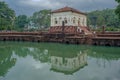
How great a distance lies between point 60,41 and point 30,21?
56361 mm

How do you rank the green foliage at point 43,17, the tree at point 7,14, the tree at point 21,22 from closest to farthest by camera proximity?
the tree at point 7,14, the green foliage at point 43,17, the tree at point 21,22

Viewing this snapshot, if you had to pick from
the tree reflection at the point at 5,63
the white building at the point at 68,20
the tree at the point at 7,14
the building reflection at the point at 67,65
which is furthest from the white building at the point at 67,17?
the tree at the point at 7,14

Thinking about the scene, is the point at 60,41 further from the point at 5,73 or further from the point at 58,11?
the point at 5,73

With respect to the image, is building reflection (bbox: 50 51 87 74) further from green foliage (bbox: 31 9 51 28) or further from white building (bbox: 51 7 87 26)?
green foliage (bbox: 31 9 51 28)

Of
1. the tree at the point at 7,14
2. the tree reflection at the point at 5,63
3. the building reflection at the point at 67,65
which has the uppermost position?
the tree at the point at 7,14

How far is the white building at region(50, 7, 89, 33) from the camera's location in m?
38.4

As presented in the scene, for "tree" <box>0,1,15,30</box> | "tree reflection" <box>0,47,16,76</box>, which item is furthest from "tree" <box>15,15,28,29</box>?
"tree reflection" <box>0,47,16,76</box>

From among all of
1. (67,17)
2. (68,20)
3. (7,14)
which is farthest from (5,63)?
(7,14)

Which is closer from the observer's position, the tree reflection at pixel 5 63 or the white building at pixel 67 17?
the tree reflection at pixel 5 63

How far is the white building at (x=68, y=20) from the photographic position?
38.4 m

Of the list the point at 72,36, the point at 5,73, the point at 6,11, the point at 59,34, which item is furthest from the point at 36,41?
the point at 6,11

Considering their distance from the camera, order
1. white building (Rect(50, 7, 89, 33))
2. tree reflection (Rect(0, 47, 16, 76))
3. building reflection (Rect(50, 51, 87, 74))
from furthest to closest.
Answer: white building (Rect(50, 7, 89, 33))
building reflection (Rect(50, 51, 87, 74))
tree reflection (Rect(0, 47, 16, 76))

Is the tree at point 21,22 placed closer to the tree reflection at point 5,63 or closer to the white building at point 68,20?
the white building at point 68,20

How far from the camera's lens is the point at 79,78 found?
401 inches
